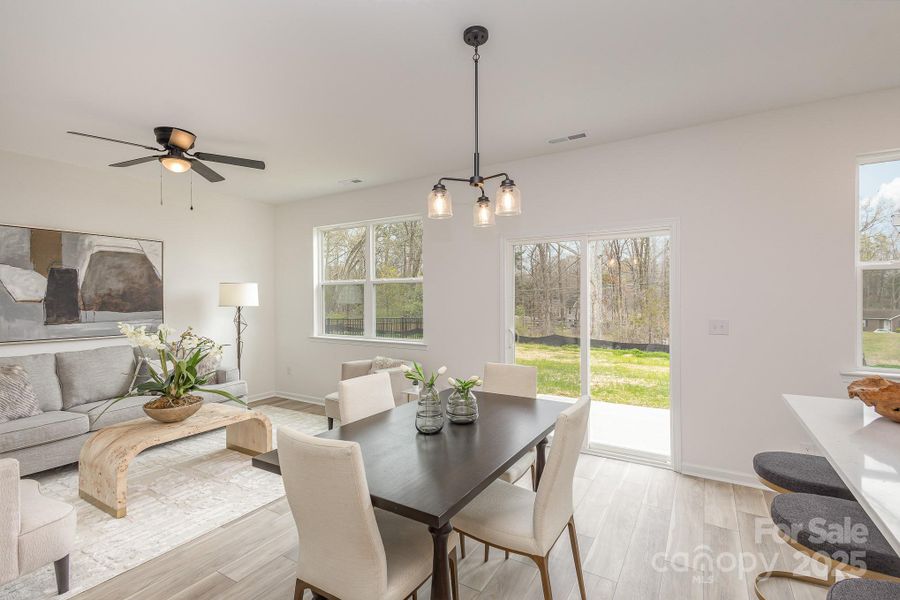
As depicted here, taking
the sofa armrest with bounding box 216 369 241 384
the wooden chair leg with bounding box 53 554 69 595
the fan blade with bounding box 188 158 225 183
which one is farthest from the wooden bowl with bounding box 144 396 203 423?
the fan blade with bounding box 188 158 225 183

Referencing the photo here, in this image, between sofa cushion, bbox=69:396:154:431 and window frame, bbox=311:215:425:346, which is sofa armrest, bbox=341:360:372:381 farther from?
sofa cushion, bbox=69:396:154:431

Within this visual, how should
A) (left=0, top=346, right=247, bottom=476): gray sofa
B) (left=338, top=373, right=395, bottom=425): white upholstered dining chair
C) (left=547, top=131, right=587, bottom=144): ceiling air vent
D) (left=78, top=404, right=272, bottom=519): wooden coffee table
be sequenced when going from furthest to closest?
1. (left=547, top=131, right=587, bottom=144): ceiling air vent
2. (left=0, top=346, right=247, bottom=476): gray sofa
3. (left=78, top=404, right=272, bottom=519): wooden coffee table
4. (left=338, top=373, right=395, bottom=425): white upholstered dining chair

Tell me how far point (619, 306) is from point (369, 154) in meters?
2.66

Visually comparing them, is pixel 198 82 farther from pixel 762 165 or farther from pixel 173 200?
pixel 762 165

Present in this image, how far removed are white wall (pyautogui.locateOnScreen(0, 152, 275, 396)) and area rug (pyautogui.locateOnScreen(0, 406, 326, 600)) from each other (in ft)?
5.34

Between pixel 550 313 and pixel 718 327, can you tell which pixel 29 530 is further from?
pixel 718 327

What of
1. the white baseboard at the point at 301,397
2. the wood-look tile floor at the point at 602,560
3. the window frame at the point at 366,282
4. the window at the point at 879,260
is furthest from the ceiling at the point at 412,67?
the white baseboard at the point at 301,397

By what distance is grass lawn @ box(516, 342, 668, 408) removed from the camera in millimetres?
3484

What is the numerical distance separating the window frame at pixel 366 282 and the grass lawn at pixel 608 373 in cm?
139

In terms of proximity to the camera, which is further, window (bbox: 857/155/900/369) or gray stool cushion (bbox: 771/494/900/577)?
window (bbox: 857/155/900/369)

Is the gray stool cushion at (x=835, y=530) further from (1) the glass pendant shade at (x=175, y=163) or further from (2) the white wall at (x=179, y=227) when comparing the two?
(2) the white wall at (x=179, y=227)

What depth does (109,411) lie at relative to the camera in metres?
3.48

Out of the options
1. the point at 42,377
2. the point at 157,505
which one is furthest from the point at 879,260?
the point at 42,377

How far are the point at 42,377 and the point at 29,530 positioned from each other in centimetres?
247
